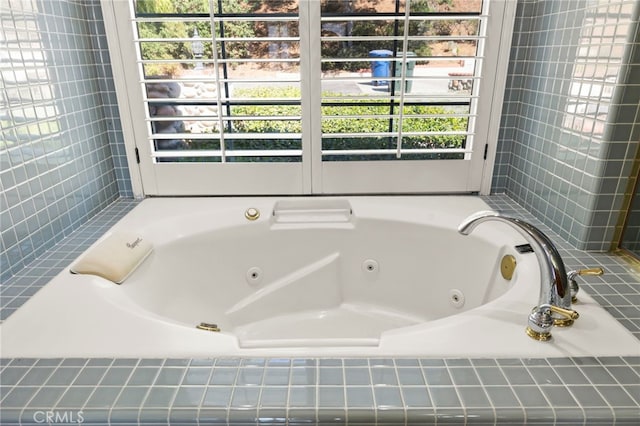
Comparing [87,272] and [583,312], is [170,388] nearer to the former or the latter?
[87,272]

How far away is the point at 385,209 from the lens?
1.64 meters

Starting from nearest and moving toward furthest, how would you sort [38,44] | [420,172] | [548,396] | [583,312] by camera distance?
[548,396]
[583,312]
[38,44]
[420,172]

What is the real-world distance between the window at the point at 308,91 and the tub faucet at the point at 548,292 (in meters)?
0.82

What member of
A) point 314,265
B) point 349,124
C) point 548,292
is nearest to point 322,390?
point 548,292

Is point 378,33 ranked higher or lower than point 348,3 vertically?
lower

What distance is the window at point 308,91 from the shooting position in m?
1.53

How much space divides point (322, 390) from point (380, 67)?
1.21m

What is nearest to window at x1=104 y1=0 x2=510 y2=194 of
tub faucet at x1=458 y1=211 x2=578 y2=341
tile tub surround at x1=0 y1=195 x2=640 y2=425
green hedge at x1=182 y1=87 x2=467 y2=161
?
green hedge at x1=182 y1=87 x2=467 y2=161

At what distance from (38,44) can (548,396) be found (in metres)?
1.61

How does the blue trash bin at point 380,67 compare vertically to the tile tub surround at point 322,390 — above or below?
above

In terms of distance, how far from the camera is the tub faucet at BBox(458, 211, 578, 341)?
0.88 metres

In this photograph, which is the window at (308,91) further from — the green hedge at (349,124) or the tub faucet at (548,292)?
the tub faucet at (548,292)

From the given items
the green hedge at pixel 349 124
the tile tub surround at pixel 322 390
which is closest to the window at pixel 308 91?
the green hedge at pixel 349 124

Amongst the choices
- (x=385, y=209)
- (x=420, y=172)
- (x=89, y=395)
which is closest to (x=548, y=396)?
(x=89, y=395)
